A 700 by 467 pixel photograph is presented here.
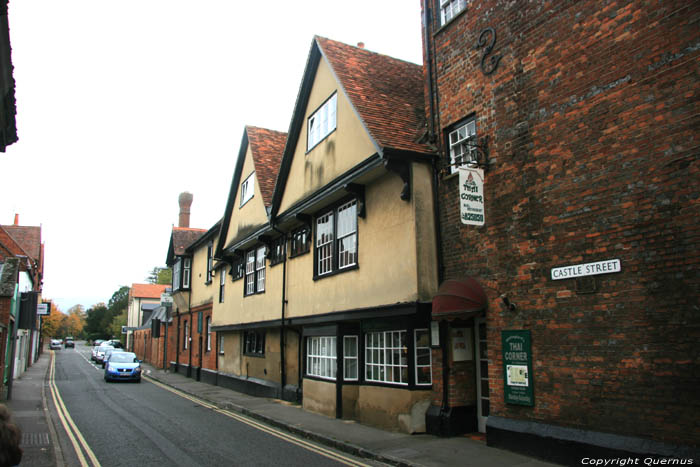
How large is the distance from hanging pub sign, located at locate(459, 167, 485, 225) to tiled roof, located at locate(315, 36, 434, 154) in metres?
1.99

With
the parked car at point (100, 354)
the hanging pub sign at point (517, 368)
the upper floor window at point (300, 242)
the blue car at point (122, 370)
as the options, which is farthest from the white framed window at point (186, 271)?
the hanging pub sign at point (517, 368)

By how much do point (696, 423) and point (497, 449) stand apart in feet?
11.2

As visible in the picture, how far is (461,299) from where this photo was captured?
978 cm

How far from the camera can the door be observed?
411 inches

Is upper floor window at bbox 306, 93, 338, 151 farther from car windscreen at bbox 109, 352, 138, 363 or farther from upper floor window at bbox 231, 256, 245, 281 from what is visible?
car windscreen at bbox 109, 352, 138, 363

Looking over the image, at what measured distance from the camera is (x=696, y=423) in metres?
6.45

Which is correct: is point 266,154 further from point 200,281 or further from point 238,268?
point 200,281

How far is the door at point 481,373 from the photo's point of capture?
1045 centimetres

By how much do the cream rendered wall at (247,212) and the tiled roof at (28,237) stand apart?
3076 cm

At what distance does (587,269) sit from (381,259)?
512 centimetres

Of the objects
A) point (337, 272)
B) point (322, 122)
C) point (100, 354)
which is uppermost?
point (322, 122)

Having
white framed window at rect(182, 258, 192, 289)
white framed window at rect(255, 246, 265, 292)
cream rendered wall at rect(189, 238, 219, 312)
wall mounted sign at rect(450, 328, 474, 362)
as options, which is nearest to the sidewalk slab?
wall mounted sign at rect(450, 328, 474, 362)

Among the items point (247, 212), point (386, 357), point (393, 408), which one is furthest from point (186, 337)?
point (393, 408)

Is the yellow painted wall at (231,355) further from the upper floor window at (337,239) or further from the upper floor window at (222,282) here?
the upper floor window at (337,239)
